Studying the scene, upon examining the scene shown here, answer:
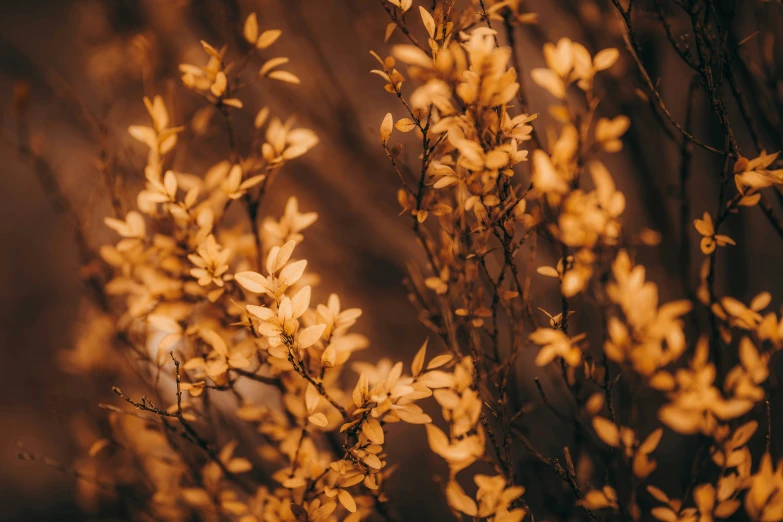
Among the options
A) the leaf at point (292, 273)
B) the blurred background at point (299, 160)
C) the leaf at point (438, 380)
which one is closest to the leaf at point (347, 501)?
the leaf at point (438, 380)

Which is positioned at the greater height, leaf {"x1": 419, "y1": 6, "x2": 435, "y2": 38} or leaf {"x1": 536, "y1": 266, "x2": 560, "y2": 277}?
leaf {"x1": 419, "y1": 6, "x2": 435, "y2": 38}

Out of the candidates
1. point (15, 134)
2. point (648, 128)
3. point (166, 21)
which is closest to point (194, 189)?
point (166, 21)

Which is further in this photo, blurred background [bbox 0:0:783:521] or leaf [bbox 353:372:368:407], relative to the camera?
blurred background [bbox 0:0:783:521]

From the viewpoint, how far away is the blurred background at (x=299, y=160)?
1717 mm

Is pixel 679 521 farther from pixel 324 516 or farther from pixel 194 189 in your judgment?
pixel 194 189

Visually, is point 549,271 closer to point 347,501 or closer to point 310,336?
point 310,336

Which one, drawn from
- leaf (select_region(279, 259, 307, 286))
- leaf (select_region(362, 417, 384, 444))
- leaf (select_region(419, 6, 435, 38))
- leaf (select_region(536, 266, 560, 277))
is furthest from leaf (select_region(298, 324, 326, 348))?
leaf (select_region(419, 6, 435, 38))

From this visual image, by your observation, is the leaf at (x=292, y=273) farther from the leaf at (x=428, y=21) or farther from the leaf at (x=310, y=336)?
the leaf at (x=428, y=21)

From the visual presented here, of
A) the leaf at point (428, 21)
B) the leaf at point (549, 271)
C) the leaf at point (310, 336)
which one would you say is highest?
the leaf at point (428, 21)

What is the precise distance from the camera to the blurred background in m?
1.72

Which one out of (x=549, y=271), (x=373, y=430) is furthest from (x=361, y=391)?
(x=549, y=271)

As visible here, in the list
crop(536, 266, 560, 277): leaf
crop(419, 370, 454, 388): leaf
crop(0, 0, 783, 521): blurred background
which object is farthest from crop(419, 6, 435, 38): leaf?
crop(0, 0, 783, 521): blurred background

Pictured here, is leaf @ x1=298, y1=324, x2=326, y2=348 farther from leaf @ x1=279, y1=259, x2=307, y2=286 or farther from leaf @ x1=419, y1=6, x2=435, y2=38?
leaf @ x1=419, y1=6, x2=435, y2=38

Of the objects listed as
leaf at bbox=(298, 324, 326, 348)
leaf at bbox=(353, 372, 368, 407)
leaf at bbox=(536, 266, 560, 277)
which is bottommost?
leaf at bbox=(353, 372, 368, 407)
